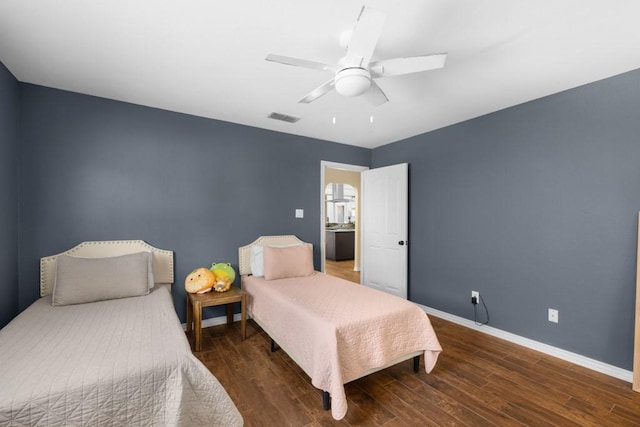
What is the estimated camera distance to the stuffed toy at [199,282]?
2.93 meters

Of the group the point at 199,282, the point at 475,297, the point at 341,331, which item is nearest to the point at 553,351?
the point at 475,297

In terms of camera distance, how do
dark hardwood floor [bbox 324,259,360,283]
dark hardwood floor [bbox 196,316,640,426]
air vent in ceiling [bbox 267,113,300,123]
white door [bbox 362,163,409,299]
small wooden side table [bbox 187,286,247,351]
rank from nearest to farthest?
dark hardwood floor [bbox 196,316,640,426], small wooden side table [bbox 187,286,247,351], air vent in ceiling [bbox 267,113,300,123], white door [bbox 362,163,409,299], dark hardwood floor [bbox 324,259,360,283]

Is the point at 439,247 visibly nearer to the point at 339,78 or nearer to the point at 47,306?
the point at 339,78

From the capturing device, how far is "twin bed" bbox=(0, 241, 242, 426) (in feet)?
4.01

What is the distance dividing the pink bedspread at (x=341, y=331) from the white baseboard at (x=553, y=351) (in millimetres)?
1249

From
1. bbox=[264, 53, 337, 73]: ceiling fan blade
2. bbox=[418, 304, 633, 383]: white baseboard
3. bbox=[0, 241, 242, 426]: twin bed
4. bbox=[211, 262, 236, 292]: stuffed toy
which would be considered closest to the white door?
bbox=[418, 304, 633, 383]: white baseboard

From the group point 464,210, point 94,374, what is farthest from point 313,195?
point 94,374

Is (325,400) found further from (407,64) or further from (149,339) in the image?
(407,64)

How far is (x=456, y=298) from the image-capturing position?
358cm

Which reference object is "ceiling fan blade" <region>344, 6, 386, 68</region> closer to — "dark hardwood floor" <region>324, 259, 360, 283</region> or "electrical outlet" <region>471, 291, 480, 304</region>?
"electrical outlet" <region>471, 291, 480, 304</region>

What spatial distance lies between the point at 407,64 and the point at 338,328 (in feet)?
5.50

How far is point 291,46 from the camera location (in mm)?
1996

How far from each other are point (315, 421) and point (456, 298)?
8.03 feet

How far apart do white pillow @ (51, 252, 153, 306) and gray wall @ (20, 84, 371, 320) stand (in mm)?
461
